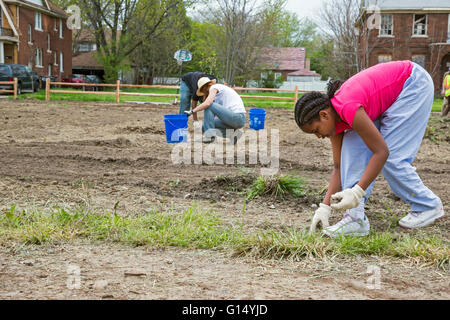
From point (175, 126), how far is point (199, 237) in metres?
5.01

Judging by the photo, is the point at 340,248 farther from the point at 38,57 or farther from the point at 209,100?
the point at 38,57

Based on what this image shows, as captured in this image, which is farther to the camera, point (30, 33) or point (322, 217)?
point (30, 33)

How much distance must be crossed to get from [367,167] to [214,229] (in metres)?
1.11

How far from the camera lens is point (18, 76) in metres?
23.3

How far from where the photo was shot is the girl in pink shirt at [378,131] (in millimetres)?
3078

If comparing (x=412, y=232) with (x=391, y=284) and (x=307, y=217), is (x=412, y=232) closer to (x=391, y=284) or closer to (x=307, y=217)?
(x=307, y=217)

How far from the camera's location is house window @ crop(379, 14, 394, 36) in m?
32.7

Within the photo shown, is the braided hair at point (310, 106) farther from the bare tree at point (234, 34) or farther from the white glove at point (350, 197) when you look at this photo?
the bare tree at point (234, 34)

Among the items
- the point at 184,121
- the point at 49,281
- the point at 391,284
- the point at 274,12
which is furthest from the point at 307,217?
the point at 274,12

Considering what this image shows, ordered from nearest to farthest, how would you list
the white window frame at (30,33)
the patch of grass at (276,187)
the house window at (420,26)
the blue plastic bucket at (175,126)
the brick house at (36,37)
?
the patch of grass at (276,187) → the blue plastic bucket at (175,126) → the house window at (420,26) → the brick house at (36,37) → the white window frame at (30,33)

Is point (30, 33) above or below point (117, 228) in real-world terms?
above

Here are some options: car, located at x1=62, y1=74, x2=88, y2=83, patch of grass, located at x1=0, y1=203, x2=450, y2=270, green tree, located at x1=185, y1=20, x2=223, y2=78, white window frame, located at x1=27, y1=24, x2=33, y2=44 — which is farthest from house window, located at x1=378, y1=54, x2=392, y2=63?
patch of grass, located at x1=0, y1=203, x2=450, y2=270

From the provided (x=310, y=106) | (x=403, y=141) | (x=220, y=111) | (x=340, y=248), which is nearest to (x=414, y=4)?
(x=220, y=111)

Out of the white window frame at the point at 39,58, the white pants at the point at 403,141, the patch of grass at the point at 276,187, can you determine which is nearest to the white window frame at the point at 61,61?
the white window frame at the point at 39,58
